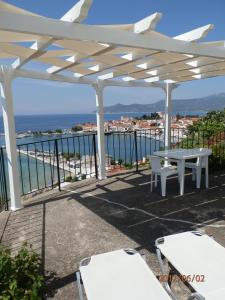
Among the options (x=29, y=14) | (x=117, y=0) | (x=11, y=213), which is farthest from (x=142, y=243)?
(x=117, y=0)

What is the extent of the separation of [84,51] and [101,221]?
2565mm

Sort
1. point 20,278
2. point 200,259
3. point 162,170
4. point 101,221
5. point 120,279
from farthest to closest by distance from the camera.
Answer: point 162,170
point 101,221
point 20,278
point 200,259
point 120,279

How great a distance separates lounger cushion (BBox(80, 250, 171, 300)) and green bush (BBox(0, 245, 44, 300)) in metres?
0.55

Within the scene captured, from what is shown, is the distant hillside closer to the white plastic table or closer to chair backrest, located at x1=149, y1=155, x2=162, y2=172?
the white plastic table

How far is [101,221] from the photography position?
14.9 feet

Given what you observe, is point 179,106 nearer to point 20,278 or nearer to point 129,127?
point 129,127

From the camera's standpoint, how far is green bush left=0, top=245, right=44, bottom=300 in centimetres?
252

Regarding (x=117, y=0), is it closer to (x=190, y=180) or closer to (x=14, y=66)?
(x=14, y=66)

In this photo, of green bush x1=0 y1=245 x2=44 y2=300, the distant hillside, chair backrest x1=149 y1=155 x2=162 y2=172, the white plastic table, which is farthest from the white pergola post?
the distant hillside

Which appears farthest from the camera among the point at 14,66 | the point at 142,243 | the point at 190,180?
the point at 190,180

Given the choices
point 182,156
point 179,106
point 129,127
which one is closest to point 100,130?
point 182,156

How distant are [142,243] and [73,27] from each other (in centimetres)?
274

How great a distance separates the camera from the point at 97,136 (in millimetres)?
7145

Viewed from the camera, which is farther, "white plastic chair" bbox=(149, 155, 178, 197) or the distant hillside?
the distant hillside
